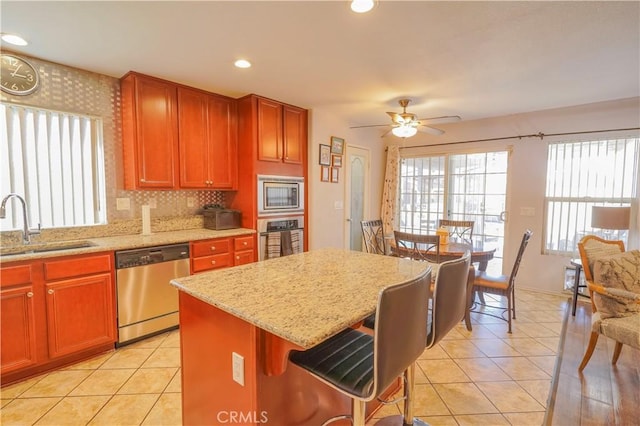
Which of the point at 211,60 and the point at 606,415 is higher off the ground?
the point at 211,60

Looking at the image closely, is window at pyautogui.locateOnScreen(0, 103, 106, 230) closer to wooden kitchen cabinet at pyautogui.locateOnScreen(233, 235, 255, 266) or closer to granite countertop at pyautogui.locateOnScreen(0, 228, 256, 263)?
granite countertop at pyautogui.locateOnScreen(0, 228, 256, 263)

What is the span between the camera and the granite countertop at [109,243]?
220 cm

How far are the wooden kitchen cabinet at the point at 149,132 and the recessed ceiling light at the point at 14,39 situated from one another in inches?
28.5

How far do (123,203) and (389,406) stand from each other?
2975 mm

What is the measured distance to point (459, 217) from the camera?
4.90 m

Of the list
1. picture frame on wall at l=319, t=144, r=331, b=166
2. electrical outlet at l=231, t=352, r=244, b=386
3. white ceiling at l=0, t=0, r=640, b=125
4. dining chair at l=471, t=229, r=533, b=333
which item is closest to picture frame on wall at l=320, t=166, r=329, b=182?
picture frame on wall at l=319, t=144, r=331, b=166

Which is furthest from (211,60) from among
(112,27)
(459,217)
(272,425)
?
(459,217)

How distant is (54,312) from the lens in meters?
2.25

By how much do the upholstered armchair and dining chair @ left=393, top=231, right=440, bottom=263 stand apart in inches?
45.8

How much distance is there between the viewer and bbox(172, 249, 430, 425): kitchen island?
1.13 metres

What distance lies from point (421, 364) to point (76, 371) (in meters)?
2.65

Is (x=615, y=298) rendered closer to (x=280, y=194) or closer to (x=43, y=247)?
(x=280, y=194)

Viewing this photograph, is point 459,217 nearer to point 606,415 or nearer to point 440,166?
point 440,166

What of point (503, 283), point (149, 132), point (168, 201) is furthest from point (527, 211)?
point (149, 132)
